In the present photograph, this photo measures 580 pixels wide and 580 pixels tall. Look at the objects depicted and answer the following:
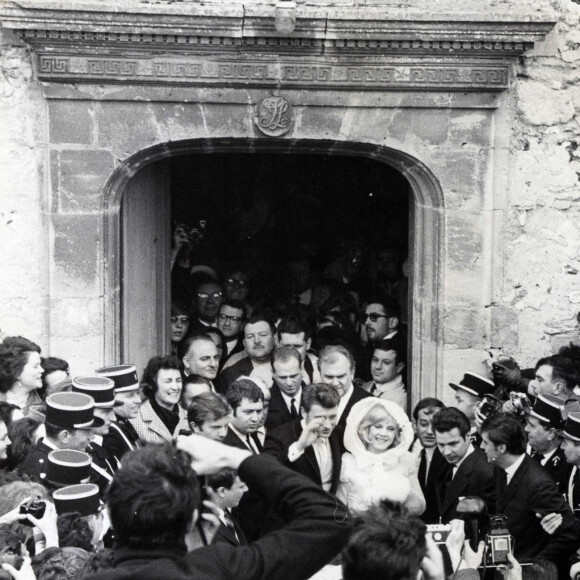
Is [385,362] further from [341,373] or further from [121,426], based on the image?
[121,426]

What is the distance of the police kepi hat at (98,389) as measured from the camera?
232 inches

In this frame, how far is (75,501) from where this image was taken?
185 inches

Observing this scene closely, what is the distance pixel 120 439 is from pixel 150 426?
1.75 ft

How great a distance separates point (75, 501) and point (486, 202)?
3.81 m

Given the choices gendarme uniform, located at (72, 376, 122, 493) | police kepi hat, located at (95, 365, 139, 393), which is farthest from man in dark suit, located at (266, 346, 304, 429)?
gendarme uniform, located at (72, 376, 122, 493)

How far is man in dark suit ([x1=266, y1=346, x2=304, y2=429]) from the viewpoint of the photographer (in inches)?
279

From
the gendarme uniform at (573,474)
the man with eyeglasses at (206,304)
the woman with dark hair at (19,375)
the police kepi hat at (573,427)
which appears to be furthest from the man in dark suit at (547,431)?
the man with eyeglasses at (206,304)

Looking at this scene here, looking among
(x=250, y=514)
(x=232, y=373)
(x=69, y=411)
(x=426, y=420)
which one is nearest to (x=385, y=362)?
(x=232, y=373)

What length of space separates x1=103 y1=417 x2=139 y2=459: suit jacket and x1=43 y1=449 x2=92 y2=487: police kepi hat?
861 mm

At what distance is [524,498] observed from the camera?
17.9 feet

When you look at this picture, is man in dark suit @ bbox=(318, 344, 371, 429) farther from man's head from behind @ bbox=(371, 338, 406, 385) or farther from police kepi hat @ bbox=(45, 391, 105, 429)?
police kepi hat @ bbox=(45, 391, 105, 429)

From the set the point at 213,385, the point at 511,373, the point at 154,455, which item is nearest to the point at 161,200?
the point at 213,385

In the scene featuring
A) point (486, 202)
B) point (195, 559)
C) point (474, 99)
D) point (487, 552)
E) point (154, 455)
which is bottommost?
point (487, 552)

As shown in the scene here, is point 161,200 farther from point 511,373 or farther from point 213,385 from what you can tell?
point 511,373
